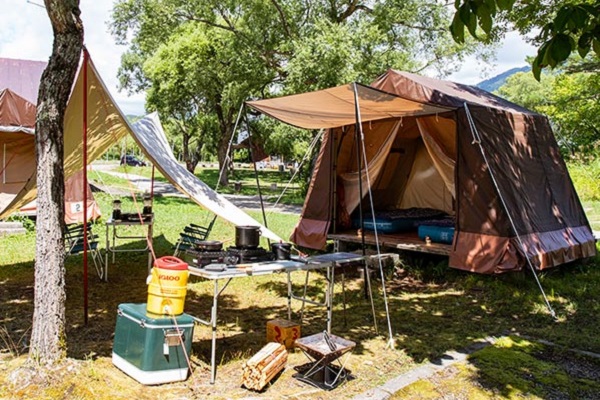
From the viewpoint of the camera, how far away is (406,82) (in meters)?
6.64

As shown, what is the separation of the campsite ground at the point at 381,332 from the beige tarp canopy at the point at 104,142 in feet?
3.15

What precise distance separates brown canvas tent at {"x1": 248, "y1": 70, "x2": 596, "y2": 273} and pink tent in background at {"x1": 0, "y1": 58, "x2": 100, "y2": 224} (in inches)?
168

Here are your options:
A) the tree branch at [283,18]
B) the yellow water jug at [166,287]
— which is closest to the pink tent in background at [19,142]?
the tree branch at [283,18]

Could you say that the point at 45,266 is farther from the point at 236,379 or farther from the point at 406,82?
the point at 406,82

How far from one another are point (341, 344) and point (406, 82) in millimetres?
4177

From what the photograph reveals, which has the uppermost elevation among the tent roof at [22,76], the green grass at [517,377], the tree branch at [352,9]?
the tree branch at [352,9]

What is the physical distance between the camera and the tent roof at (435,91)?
249 inches

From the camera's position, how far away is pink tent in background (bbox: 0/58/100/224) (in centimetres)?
880

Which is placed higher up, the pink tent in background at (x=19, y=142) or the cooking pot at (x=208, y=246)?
the pink tent in background at (x=19, y=142)

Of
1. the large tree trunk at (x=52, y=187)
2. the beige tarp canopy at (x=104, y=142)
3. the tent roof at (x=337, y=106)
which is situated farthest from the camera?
the tent roof at (x=337, y=106)

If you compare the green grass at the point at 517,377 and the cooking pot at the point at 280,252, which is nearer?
the green grass at the point at 517,377

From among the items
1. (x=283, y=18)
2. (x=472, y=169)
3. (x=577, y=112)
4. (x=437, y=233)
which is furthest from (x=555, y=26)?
(x=577, y=112)

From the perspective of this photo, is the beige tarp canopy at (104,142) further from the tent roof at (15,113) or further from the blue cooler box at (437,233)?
the tent roof at (15,113)

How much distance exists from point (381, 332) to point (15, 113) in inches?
296
